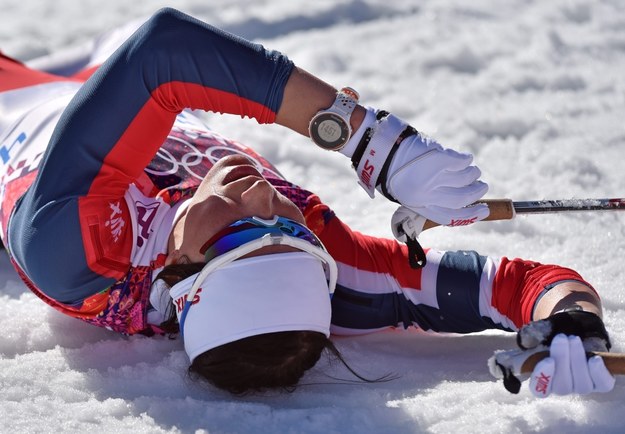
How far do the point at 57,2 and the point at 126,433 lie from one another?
3384 mm

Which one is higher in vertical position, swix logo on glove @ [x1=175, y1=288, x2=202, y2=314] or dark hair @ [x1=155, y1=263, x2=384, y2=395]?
swix logo on glove @ [x1=175, y1=288, x2=202, y2=314]

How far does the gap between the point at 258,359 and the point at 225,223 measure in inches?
11.3

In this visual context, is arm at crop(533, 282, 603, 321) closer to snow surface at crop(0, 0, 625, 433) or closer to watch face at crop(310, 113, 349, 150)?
snow surface at crop(0, 0, 625, 433)

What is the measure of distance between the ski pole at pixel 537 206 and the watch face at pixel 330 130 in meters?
0.30

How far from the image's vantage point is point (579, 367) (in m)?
1.76

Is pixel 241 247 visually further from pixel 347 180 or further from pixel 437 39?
pixel 437 39

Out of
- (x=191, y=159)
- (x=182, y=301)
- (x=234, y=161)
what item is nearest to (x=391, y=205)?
(x=191, y=159)

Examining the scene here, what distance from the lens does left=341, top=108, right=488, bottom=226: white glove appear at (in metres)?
1.98

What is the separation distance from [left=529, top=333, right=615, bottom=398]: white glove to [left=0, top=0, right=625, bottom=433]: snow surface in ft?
0.49

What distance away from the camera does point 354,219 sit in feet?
10.1

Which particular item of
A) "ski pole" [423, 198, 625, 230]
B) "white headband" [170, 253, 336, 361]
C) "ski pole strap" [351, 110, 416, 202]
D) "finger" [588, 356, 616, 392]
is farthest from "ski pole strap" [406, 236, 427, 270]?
"finger" [588, 356, 616, 392]

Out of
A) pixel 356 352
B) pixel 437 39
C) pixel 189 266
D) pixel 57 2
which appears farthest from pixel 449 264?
pixel 57 2

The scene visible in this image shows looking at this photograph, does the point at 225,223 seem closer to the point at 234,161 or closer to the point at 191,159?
the point at 234,161

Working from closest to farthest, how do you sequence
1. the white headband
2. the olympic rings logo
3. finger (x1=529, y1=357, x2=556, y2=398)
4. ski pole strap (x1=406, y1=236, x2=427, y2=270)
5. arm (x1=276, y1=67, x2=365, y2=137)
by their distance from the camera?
finger (x1=529, y1=357, x2=556, y2=398) < the white headband < arm (x1=276, y1=67, x2=365, y2=137) < ski pole strap (x1=406, y1=236, x2=427, y2=270) < the olympic rings logo
